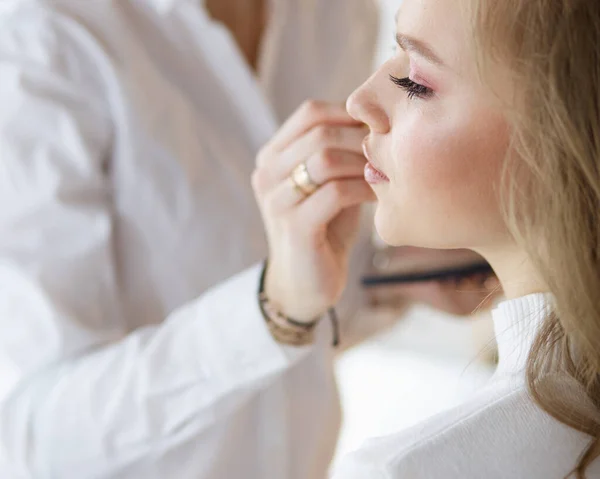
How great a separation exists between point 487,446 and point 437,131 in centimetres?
18

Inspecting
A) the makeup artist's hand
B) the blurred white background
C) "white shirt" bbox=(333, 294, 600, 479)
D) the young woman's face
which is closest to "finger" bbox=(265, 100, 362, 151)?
the makeup artist's hand

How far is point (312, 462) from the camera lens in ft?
2.59

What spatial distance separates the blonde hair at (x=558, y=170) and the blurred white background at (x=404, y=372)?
1.23 m

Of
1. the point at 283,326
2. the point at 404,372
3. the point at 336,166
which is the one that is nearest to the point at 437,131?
the point at 336,166

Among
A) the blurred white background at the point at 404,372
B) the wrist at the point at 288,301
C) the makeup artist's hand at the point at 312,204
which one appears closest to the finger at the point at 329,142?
the makeup artist's hand at the point at 312,204

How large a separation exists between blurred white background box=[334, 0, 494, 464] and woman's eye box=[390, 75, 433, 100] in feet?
4.06

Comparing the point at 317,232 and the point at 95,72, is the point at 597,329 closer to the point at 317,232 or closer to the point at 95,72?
the point at 317,232

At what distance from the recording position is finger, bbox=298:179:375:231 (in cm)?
55

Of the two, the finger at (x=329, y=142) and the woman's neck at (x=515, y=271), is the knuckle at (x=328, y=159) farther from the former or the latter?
the woman's neck at (x=515, y=271)

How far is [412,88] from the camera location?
425mm

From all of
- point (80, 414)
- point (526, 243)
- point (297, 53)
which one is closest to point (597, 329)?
point (526, 243)

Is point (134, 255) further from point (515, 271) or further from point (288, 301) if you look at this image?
point (515, 271)

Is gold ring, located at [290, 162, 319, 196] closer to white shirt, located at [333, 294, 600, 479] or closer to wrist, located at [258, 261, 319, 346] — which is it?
wrist, located at [258, 261, 319, 346]

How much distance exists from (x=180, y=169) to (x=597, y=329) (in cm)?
44
